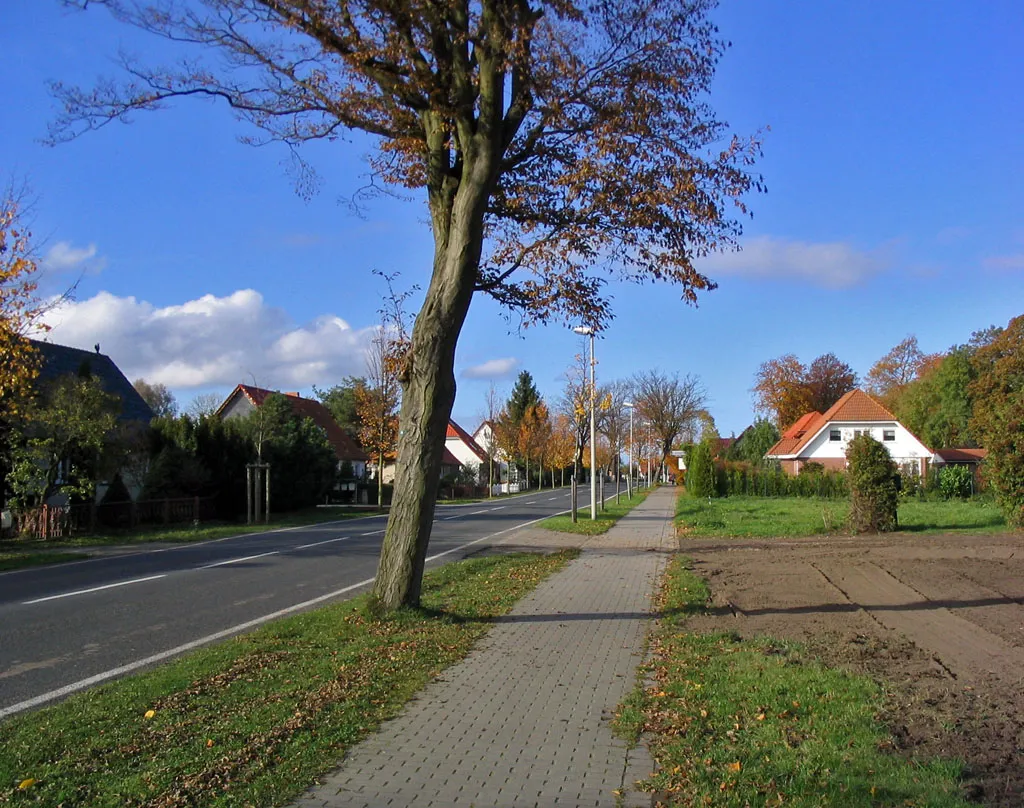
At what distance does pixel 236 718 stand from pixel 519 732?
1809mm

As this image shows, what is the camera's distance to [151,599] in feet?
40.3

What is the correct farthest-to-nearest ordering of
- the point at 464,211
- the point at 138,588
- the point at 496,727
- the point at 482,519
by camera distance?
1. the point at 482,519
2. the point at 138,588
3. the point at 464,211
4. the point at 496,727

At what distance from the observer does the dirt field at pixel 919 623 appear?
211 inches

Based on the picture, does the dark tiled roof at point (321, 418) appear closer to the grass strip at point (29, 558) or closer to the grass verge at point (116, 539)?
the grass verge at point (116, 539)

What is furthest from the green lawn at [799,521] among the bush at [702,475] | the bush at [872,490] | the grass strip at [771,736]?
the grass strip at [771,736]

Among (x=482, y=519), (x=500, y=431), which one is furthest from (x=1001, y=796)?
(x=500, y=431)

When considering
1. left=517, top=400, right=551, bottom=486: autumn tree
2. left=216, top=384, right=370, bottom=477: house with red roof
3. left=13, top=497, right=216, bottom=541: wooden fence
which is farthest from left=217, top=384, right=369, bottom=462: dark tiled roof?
left=13, top=497, right=216, bottom=541: wooden fence

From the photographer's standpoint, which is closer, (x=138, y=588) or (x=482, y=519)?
(x=138, y=588)

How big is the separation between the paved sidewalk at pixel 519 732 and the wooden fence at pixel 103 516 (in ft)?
61.1

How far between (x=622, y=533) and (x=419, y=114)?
16806 millimetres

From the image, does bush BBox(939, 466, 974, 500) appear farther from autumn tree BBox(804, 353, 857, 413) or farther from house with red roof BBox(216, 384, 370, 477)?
autumn tree BBox(804, 353, 857, 413)

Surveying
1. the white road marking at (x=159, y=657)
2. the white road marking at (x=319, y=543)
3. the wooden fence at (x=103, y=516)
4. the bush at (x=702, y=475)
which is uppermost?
the bush at (x=702, y=475)

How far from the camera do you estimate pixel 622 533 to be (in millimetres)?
24594

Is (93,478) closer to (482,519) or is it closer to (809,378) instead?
(482,519)
